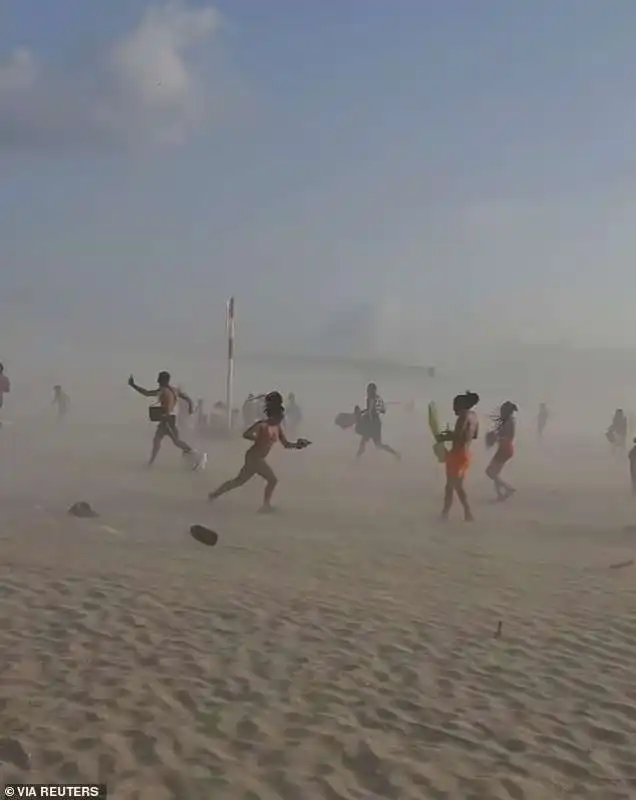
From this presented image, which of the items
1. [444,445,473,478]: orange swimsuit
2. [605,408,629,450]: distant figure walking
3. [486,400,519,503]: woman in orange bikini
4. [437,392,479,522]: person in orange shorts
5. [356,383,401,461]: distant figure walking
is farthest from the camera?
[605,408,629,450]: distant figure walking

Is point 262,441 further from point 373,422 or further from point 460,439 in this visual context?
point 373,422

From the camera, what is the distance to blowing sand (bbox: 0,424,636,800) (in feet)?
15.5

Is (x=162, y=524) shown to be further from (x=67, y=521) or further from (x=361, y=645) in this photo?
(x=361, y=645)

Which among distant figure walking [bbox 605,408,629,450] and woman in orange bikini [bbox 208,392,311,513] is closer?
woman in orange bikini [bbox 208,392,311,513]

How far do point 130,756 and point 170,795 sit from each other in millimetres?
458

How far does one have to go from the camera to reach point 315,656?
635 centimetres

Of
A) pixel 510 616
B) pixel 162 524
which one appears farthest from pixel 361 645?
pixel 162 524

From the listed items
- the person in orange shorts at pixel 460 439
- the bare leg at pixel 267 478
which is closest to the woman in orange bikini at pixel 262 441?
the bare leg at pixel 267 478

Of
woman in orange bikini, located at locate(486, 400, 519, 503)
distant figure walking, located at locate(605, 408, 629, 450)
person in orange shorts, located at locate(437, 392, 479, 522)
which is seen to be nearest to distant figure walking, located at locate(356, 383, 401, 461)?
woman in orange bikini, located at locate(486, 400, 519, 503)

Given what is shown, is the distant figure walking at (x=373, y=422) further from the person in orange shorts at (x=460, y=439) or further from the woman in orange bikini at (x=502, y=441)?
the person in orange shorts at (x=460, y=439)

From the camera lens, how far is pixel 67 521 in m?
11.0

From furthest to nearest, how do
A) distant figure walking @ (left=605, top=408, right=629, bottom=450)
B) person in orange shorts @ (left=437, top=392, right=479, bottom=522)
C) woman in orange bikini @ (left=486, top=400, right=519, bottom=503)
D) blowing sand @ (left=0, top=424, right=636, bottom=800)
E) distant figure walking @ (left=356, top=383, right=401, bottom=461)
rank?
distant figure walking @ (left=605, top=408, right=629, bottom=450)
distant figure walking @ (left=356, top=383, right=401, bottom=461)
woman in orange bikini @ (left=486, top=400, right=519, bottom=503)
person in orange shorts @ (left=437, top=392, right=479, bottom=522)
blowing sand @ (left=0, top=424, right=636, bottom=800)

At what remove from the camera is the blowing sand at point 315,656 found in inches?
186

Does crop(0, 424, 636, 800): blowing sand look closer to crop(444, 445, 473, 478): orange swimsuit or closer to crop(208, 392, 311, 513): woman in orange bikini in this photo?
crop(208, 392, 311, 513): woman in orange bikini
